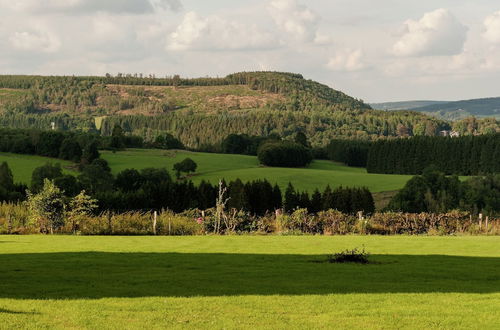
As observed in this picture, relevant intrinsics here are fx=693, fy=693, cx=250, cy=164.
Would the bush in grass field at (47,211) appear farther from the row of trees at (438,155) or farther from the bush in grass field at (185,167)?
the row of trees at (438,155)

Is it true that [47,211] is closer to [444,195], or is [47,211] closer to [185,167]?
[444,195]

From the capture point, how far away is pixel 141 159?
504 ft

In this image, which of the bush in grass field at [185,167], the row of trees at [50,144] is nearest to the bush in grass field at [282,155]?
the bush in grass field at [185,167]

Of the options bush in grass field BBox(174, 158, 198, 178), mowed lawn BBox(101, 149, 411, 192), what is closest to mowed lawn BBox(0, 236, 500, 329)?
mowed lawn BBox(101, 149, 411, 192)

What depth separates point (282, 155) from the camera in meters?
168

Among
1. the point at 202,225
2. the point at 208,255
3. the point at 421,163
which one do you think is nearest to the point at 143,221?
the point at 202,225

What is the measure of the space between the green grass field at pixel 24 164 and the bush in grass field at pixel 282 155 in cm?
4802

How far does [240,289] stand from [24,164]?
125 meters

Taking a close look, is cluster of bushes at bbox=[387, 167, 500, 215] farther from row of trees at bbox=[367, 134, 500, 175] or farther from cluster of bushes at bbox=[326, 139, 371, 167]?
cluster of bushes at bbox=[326, 139, 371, 167]

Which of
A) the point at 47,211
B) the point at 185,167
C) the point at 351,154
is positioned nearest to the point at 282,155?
the point at 351,154

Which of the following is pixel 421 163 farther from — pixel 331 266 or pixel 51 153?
pixel 331 266

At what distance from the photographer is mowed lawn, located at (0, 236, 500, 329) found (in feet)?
50.3

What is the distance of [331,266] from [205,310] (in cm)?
1036

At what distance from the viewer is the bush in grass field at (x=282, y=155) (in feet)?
552
